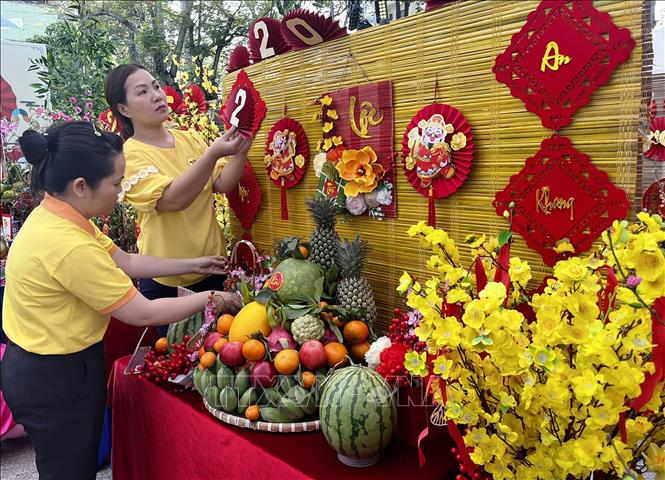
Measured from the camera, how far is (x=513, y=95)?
129 cm

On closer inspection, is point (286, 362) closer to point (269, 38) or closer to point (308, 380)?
point (308, 380)

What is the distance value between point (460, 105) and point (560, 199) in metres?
0.40

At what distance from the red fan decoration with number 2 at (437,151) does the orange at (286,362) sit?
1.96 feet

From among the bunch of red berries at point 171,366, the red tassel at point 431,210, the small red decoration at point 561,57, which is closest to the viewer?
the small red decoration at point 561,57

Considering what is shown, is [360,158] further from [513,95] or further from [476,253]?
[476,253]

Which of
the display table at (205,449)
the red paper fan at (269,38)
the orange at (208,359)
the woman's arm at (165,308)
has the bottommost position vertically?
the display table at (205,449)

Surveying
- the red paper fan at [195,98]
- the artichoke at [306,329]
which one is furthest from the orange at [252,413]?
the red paper fan at [195,98]

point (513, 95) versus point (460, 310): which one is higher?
point (513, 95)

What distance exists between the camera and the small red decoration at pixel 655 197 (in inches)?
52.6

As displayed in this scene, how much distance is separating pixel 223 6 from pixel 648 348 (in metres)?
9.41

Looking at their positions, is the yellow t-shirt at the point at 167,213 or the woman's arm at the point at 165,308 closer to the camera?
the woman's arm at the point at 165,308

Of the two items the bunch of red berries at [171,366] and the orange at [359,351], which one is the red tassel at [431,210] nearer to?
the orange at [359,351]

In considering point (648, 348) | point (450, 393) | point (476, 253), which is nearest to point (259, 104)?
point (476, 253)

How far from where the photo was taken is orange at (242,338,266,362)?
1.38 m
